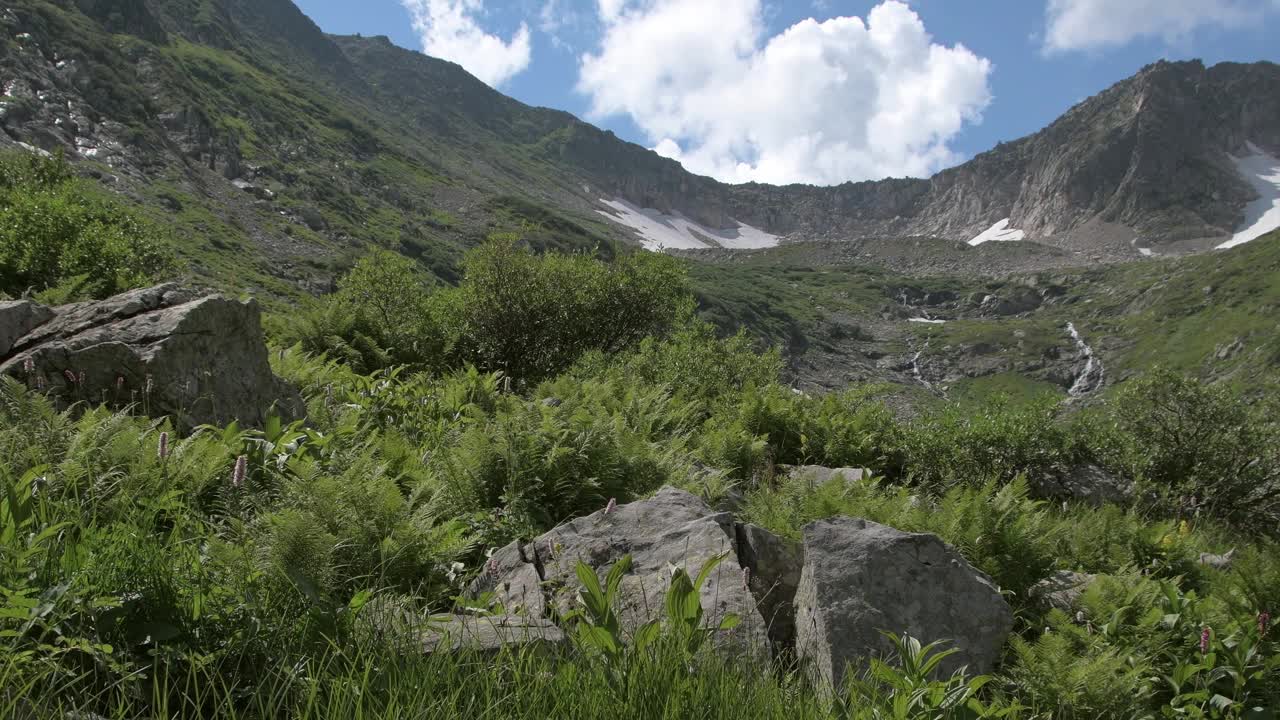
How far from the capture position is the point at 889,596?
3.83 m

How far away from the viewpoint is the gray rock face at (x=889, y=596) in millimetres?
3596

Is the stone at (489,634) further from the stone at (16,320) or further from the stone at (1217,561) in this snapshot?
the stone at (1217,561)

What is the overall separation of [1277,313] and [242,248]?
166849 mm

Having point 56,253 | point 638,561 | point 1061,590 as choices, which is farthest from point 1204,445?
point 56,253

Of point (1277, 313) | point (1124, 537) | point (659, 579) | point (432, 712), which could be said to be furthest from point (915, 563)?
point (1277, 313)

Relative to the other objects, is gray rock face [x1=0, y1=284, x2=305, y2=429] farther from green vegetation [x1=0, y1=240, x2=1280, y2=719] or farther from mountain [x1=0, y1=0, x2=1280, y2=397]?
mountain [x1=0, y1=0, x2=1280, y2=397]

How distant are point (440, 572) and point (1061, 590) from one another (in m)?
4.26

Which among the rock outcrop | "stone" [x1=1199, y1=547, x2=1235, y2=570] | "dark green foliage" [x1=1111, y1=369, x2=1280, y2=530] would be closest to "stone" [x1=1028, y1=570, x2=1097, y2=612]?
the rock outcrop

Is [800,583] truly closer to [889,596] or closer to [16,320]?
[889,596]

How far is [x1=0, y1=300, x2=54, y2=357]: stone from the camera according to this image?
6.00 m

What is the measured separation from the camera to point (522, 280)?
1680cm

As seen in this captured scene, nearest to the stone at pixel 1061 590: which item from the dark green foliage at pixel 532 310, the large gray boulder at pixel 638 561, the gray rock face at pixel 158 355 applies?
the large gray boulder at pixel 638 561

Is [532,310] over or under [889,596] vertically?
over

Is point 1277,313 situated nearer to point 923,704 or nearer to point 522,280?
point 522,280
